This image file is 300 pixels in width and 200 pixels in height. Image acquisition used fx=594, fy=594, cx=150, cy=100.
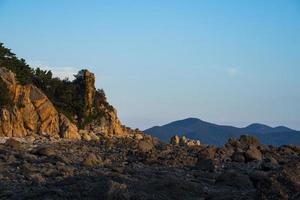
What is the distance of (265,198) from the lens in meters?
12.0

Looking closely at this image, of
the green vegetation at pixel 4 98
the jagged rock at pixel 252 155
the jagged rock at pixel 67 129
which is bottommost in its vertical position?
→ the jagged rock at pixel 252 155

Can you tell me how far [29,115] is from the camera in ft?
136

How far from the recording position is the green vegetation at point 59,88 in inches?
1866

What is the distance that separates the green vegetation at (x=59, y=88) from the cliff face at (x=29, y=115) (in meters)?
3.06

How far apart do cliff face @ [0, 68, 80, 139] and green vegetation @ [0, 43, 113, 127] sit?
3058 millimetres

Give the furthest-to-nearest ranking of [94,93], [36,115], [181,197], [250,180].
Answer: [94,93] → [36,115] → [250,180] → [181,197]

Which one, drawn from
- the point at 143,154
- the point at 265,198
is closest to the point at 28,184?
the point at 265,198

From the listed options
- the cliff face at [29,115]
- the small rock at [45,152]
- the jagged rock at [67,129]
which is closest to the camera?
the small rock at [45,152]

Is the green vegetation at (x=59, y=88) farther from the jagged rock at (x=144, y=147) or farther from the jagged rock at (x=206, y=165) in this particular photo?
the jagged rock at (x=206, y=165)

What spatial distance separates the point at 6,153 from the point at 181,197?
12876 mm

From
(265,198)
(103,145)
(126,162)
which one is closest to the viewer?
(265,198)

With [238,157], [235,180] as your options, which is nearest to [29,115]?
[238,157]

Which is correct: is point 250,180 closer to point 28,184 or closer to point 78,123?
point 28,184

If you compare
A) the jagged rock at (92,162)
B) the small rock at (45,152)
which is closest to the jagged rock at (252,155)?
the jagged rock at (92,162)
